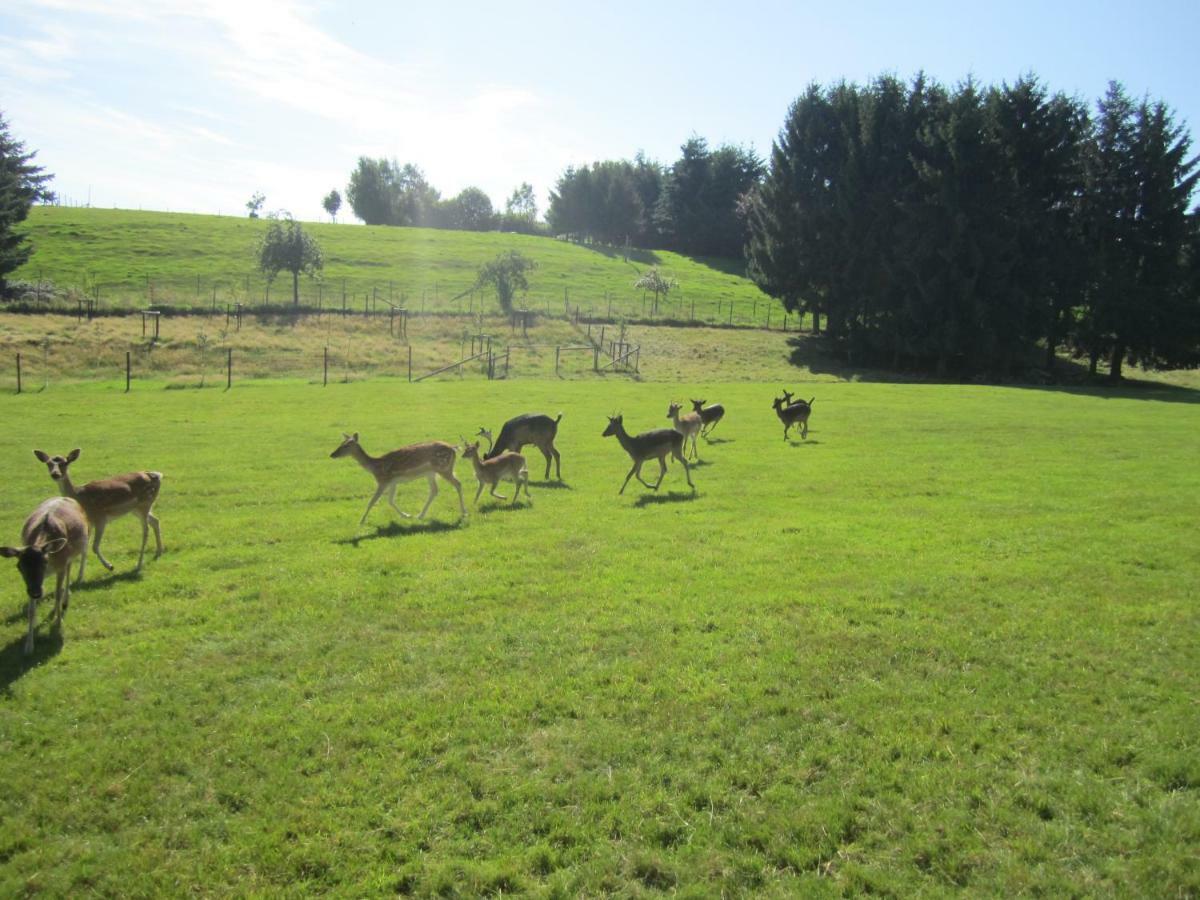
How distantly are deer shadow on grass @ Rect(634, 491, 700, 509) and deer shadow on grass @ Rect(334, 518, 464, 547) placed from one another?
360 centimetres

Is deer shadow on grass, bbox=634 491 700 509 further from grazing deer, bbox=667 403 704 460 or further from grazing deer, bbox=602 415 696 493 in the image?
grazing deer, bbox=667 403 704 460

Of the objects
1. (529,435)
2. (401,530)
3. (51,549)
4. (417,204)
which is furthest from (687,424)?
(417,204)

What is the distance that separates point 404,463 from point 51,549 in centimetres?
597

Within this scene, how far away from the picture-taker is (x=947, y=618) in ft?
31.0

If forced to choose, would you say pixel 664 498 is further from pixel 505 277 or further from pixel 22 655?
pixel 505 277

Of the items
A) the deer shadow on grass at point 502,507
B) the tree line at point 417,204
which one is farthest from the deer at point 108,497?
the tree line at point 417,204

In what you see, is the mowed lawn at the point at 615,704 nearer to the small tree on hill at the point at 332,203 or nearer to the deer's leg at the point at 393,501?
the deer's leg at the point at 393,501

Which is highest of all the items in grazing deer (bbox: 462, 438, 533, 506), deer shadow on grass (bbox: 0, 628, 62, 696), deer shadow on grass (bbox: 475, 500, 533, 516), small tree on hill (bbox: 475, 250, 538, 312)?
small tree on hill (bbox: 475, 250, 538, 312)

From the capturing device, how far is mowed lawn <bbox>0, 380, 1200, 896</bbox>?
544 cm

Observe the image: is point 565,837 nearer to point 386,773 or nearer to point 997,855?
point 386,773

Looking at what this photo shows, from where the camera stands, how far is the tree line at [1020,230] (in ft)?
172

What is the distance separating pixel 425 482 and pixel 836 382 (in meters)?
37.8

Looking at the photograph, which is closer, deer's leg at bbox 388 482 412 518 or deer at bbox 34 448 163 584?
deer at bbox 34 448 163 584

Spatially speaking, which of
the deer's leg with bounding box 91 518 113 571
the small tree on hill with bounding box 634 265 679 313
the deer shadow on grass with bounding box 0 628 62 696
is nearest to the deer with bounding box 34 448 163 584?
the deer's leg with bounding box 91 518 113 571
